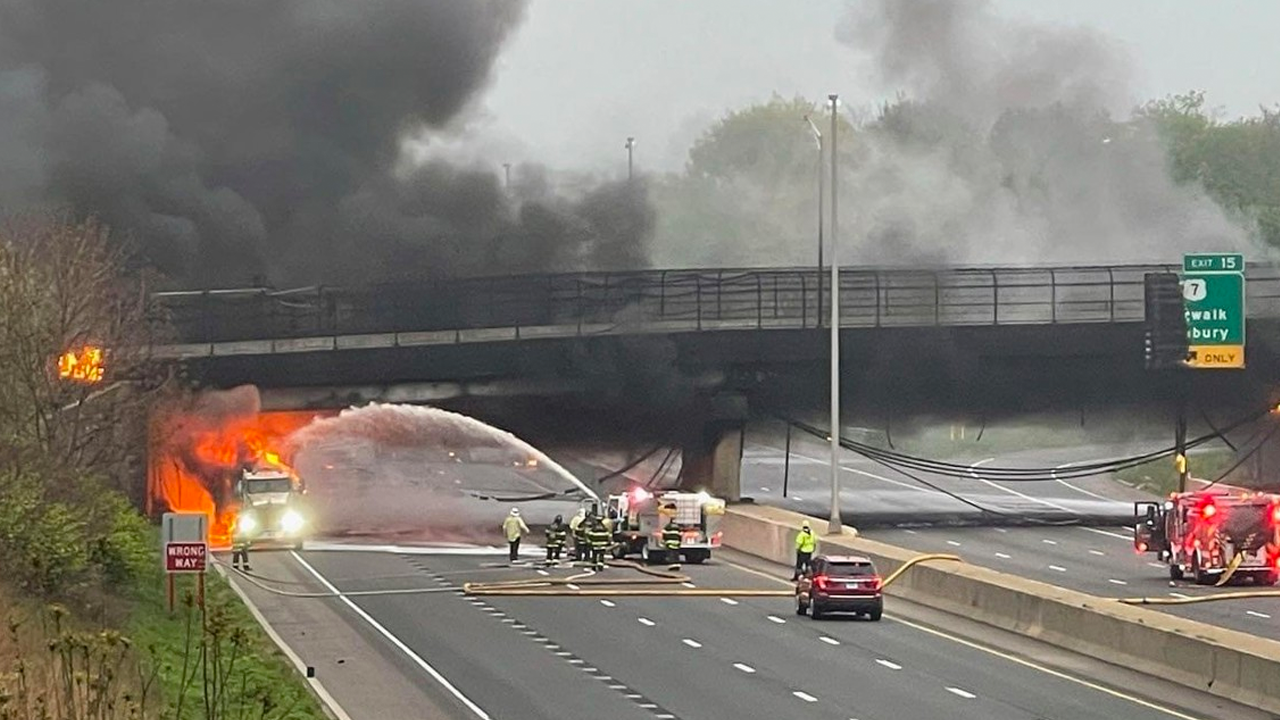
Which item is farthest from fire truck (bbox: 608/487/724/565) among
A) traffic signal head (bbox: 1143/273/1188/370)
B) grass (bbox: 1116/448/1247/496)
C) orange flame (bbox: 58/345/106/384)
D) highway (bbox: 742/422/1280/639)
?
grass (bbox: 1116/448/1247/496)

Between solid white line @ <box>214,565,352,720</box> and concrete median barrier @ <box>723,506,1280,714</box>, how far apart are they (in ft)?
33.0

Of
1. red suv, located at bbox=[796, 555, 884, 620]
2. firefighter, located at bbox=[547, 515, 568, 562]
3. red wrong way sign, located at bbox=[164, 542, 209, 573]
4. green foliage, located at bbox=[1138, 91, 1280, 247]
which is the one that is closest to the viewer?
red wrong way sign, located at bbox=[164, 542, 209, 573]

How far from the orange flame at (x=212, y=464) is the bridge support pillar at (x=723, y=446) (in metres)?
10.5

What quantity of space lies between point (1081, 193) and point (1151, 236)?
433 centimetres

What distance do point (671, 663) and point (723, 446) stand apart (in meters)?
28.8

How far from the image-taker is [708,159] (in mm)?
144875

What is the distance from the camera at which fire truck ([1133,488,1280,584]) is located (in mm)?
44375

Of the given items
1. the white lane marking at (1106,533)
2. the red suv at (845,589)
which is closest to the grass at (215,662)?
the red suv at (845,589)

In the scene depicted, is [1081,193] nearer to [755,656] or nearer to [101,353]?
[101,353]

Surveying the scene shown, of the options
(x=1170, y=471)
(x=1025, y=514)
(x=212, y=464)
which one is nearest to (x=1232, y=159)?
(x=1170, y=471)

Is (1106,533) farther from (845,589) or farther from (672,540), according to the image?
(845,589)

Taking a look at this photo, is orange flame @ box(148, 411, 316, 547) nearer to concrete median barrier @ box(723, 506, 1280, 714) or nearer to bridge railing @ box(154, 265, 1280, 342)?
bridge railing @ box(154, 265, 1280, 342)

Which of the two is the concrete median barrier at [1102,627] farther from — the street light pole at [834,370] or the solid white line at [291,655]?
the solid white line at [291,655]

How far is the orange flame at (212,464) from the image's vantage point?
5784 cm
